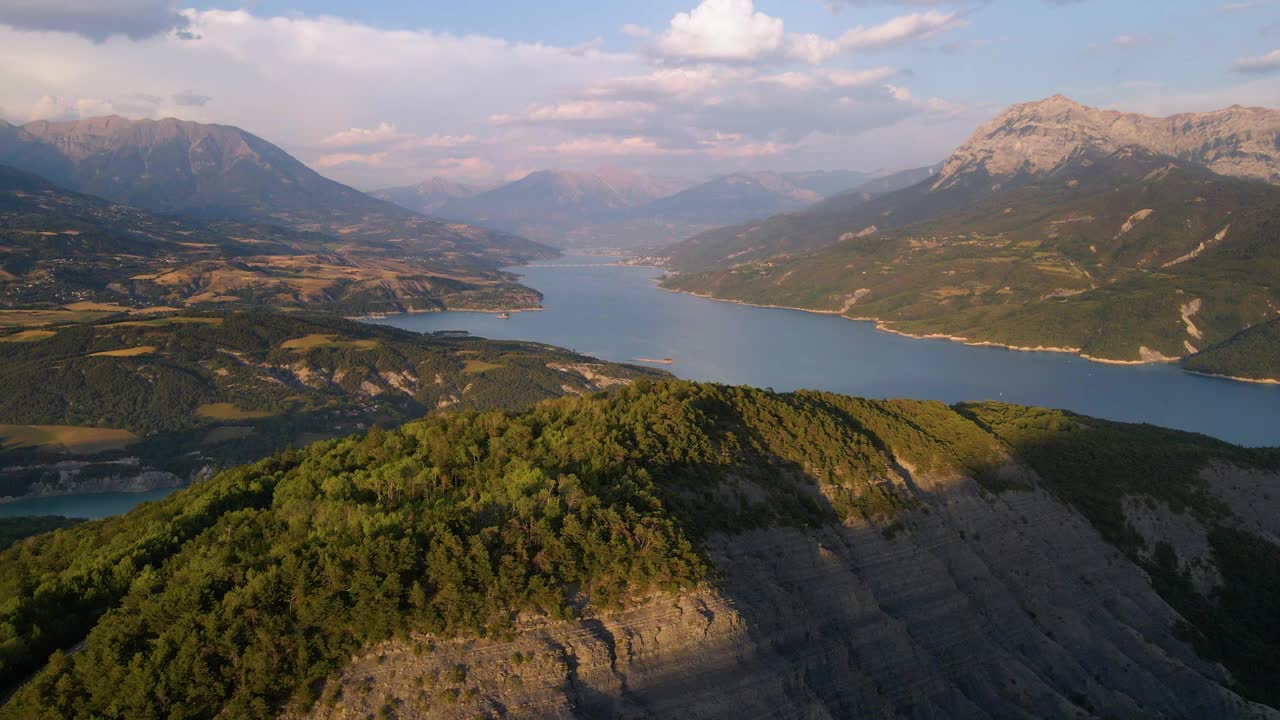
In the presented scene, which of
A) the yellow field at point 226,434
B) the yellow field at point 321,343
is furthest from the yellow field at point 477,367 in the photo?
the yellow field at point 226,434

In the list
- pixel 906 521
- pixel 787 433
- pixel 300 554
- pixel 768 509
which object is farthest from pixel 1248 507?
pixel 300 554

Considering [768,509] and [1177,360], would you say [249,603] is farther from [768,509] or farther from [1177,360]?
[1177,360]

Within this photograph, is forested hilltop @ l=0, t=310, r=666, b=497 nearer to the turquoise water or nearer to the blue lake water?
the turquoise water

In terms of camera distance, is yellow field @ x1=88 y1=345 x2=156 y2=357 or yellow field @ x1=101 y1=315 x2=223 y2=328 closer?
yellow field @ x1=88 y1=345 x2=156 y2=357

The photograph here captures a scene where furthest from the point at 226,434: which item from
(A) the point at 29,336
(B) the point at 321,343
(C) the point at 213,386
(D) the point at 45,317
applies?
(D) the point at 45,317

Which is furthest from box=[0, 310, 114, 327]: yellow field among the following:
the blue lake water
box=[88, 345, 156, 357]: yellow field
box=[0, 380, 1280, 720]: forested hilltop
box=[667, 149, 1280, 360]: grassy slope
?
box=[667, 149, 1280, 360]: grassy slope

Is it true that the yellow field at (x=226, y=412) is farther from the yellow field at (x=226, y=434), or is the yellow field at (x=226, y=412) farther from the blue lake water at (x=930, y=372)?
the blue lake water at (x=930, y=372)
